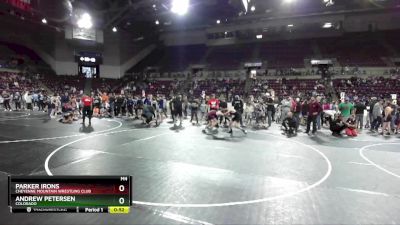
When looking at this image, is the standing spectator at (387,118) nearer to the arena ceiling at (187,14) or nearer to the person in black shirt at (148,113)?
the person in black shirt at (148,113)

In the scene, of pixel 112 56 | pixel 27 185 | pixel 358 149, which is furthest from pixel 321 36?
pixel 27 185

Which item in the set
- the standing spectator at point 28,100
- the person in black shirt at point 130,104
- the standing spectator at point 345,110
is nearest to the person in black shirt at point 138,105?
the person in black shirt at point 130,104

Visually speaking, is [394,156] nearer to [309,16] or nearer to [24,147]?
[24,147]

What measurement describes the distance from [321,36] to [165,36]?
80.7 feet

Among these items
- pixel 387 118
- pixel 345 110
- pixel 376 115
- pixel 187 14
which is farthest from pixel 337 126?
pixel 187 14

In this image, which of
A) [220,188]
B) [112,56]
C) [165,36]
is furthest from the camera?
[165,36]

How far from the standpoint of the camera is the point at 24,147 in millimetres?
9750

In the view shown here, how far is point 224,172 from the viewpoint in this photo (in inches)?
287

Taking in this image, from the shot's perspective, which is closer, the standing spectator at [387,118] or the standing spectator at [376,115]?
the standing spectator at [387,118]

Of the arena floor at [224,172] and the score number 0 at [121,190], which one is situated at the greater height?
the score number 0 at [121,190]
